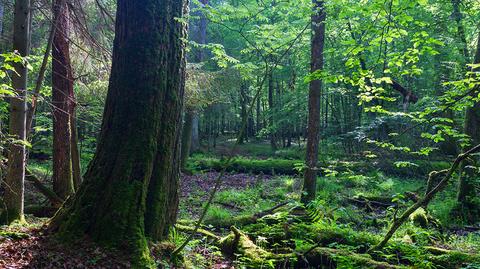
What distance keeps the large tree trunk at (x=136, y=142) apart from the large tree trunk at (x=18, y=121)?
54.9 inches

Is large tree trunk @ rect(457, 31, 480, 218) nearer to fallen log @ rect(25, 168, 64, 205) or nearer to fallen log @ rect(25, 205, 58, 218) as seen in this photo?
fallen log @ rect(25, 168, 64, 205)

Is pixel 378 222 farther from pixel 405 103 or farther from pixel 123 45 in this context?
pixel 405 103

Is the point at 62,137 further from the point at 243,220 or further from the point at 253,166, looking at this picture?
the point at 253,166

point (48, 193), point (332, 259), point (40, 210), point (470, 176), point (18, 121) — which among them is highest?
point (18, 121)

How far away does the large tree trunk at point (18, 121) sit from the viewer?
5.02 m

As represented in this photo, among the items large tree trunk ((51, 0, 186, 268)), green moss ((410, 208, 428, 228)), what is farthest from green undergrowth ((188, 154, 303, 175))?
large tree trunk ((51, 0, 186, 268))

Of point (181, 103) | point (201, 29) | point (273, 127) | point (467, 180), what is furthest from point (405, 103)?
point (181, 103)

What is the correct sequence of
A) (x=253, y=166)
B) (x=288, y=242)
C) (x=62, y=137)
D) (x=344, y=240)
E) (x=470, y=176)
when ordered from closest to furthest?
(x=288, y=242) < (x=344, y=240) < (x=62, y=137) < (x=470, y=176) < (x=253, y=166)

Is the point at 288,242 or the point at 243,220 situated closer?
the point at 288,242

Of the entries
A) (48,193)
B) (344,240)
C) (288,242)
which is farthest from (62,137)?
(344,240)

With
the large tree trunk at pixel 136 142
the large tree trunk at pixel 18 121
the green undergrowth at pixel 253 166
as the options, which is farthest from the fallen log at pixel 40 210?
the green undergrowth at pixel 253 166

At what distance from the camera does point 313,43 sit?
28.8 ft

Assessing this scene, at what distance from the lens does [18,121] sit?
5012 millimetres

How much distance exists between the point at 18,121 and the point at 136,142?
2096 mm
